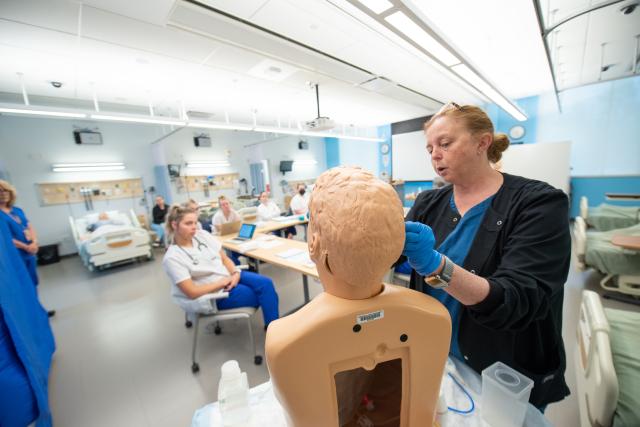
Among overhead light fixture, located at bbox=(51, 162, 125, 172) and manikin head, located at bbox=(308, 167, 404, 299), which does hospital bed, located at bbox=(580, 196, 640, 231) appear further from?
overhead light fixture, located at bbox=(51, 162, 125, 172)

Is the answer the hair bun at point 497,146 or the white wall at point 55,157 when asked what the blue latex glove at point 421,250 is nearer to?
the hair bun at point 497,146

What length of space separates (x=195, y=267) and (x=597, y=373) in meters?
2.51

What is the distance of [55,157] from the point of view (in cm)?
586

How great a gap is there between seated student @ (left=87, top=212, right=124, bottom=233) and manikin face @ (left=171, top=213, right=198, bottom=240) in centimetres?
500

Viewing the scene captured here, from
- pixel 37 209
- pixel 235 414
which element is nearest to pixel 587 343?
pixel 235 414

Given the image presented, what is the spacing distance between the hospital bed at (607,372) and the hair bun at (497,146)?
95cm

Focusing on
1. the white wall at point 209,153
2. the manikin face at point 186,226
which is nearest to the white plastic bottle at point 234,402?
the manikin face at point 186,226

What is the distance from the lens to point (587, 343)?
1.38 m

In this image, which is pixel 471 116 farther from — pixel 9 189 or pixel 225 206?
pixel 9 189

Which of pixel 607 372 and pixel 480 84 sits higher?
pixel 480 84

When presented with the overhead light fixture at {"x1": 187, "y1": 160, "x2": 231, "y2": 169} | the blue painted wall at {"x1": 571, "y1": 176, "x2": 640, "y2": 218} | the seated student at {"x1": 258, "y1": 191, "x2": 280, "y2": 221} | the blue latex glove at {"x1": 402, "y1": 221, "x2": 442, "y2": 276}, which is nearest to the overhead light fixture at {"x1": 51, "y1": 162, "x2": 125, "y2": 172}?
the overhead light fixture at {"x1": 187, "y1": 160, "x2": 231, "y2": 169}

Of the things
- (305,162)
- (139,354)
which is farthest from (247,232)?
(305,162)

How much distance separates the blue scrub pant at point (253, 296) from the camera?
2.31 meters

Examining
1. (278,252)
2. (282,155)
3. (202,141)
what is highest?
(202,141)
